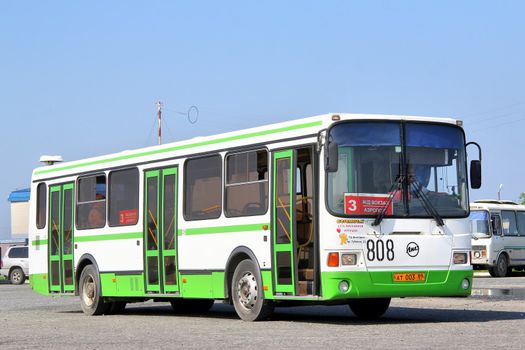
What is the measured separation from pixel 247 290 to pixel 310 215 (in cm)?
184

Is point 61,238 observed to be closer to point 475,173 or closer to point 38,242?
point 38,242

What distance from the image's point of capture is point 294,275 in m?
16.9

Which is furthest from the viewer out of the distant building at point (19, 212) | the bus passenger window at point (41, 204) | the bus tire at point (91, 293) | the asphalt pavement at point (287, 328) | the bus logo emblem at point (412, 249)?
the distant building at point (19, 212)

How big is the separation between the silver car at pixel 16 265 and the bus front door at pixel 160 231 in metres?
28.0

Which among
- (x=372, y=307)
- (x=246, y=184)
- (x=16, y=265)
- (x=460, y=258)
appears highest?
(x=246, y=184)

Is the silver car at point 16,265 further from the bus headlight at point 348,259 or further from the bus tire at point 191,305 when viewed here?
the bus headlight at point 348,259

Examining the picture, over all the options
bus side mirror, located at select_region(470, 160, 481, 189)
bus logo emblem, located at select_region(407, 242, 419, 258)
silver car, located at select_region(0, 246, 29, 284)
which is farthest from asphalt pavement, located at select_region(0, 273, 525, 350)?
silver car, located at select_region(0, 246, 29, 284)

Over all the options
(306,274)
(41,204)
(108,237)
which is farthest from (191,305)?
(306,274)

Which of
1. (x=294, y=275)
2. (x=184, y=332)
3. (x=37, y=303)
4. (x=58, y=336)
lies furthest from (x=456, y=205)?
(x=37, y=303)

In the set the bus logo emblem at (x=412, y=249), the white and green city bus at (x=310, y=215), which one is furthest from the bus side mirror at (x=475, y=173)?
the bus logo emblem at (x=412, y=249)

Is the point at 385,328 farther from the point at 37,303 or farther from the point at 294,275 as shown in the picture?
the point at 37,303

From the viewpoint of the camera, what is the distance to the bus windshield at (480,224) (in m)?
41.8

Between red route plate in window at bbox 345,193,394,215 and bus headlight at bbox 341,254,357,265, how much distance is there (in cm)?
59

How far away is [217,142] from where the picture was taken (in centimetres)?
1894
